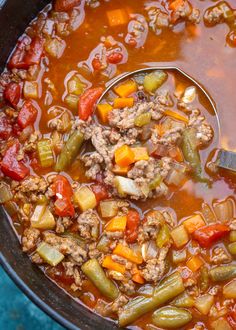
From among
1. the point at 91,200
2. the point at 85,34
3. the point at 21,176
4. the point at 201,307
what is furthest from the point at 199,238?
the point at 85,34

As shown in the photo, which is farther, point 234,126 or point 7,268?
point 234,126

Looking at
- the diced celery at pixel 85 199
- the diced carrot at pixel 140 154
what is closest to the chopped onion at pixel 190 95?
the diced carrot at pixel 140 154

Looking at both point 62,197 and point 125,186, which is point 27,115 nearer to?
point 62,197

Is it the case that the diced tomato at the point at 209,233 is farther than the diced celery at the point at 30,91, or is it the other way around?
the diced celery at the point at 30,91

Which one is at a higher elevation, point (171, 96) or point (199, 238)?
point (171, 96)

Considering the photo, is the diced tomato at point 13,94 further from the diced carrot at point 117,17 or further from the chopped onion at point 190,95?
the chopped onion at point 190,95

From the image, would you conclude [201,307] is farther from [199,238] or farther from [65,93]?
[65,93]

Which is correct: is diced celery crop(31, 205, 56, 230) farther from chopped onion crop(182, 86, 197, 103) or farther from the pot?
chopped onion crop(182, 86, 197, 103)
